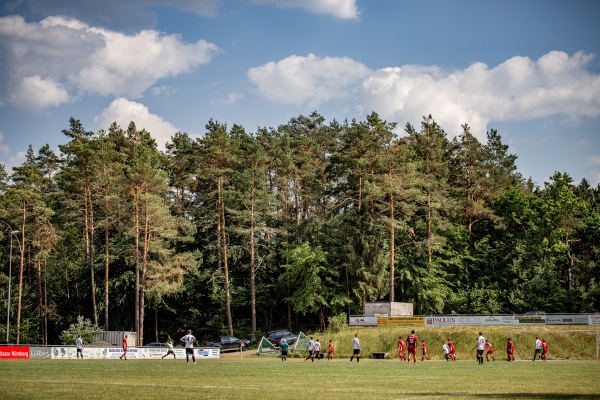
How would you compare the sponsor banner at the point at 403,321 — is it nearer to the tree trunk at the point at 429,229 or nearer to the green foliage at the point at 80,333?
the tree trunk at the point at 429,229

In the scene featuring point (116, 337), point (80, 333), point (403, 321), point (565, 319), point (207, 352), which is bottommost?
point (116, 337)

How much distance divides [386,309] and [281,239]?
20858 mm

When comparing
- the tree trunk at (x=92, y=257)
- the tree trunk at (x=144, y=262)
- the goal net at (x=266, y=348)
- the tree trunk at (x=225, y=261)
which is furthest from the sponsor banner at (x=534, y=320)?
the tree trunk at (x=92, y=257)

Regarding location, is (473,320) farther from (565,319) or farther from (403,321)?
(565,319)

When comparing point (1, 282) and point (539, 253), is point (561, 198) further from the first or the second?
point (1, 282)

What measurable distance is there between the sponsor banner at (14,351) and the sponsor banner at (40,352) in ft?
1.24

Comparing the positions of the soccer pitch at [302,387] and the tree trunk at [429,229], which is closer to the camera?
the soccer pitch at [302,387]

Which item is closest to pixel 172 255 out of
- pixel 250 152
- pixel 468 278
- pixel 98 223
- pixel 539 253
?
pixel 98 223

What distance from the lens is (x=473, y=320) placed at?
60938 millimetres

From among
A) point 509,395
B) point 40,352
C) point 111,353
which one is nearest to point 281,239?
point 111,353

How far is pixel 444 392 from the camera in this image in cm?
2055

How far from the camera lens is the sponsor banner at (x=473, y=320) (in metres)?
59.9

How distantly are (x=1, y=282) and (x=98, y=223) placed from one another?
1486cm

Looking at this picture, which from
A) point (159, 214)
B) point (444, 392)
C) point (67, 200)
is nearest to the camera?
point (444, 392)
